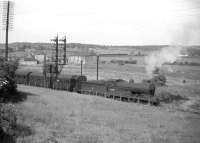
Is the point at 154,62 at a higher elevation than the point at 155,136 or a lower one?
higher

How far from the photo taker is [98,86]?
120 feet

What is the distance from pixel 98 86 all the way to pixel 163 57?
14865mm

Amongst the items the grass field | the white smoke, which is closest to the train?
the grass field

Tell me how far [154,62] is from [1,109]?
34.8m

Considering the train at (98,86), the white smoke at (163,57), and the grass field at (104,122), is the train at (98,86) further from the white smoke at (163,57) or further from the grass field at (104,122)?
the white smoke at (163,57)

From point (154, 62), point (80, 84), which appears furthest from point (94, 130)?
point (154, 62)

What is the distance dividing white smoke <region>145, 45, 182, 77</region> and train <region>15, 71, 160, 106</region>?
10.9 meters

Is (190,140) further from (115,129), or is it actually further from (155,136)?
(115,129)

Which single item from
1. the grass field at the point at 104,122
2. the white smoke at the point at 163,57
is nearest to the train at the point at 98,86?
the grass field at the point at 104,122

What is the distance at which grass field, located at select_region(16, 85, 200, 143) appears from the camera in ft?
59.4

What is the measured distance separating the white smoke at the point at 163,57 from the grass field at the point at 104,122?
1226 cm

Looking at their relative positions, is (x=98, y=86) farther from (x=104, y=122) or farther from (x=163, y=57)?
(x=163, y=57)

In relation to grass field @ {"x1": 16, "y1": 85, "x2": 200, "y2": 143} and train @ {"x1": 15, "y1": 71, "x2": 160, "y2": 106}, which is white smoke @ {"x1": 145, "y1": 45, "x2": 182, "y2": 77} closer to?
train @ {"x1": 15, "y1": 71, "x2": 160, "y2": 106}

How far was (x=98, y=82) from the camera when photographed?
120 feet
